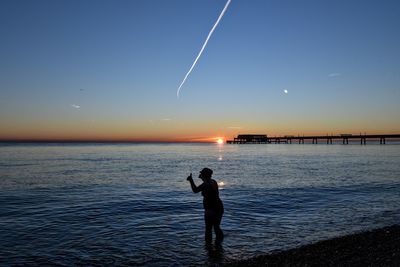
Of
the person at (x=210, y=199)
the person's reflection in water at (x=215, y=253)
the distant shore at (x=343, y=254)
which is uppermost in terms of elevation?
the person at (x=210, y=199)

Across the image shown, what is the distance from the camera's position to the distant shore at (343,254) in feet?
27.3

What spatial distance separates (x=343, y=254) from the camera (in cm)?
908

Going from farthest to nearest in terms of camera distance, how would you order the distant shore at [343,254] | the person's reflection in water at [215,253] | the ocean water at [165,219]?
the ocean water at [165,219] → the person's reflection in water at [215,253] → the distant shore at [343,254]

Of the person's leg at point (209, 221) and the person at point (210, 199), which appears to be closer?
the person at point (210, 199)

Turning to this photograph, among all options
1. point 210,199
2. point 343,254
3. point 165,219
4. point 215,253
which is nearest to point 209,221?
point 210,199

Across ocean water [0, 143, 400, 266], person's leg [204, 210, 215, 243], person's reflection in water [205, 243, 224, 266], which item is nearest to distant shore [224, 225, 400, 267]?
person's reflection in water [205, 243, 224, 266]

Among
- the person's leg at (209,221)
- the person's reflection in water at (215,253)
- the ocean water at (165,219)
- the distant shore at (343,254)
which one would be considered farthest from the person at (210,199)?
the distant shore at (343,254)

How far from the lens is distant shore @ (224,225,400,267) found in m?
8.34

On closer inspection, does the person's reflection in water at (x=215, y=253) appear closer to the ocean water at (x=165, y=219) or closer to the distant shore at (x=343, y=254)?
the ocean water at (x=165, y=219)

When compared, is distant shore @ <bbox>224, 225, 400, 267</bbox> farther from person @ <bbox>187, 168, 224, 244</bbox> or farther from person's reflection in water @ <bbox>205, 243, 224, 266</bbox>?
person @ <bbox>187, 168, 224, 244</bbox>

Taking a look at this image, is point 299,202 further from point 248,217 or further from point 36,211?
point 36,211

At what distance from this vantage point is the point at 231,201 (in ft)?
64.0

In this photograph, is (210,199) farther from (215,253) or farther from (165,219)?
(165,219)

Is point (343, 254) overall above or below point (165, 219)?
above
